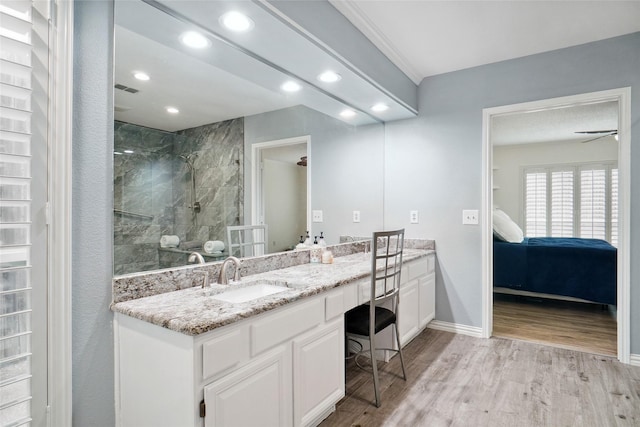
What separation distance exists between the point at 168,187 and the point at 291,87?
1289 millimetres

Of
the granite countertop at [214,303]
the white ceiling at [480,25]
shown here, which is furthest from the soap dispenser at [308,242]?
the white ceiling at [480,25]

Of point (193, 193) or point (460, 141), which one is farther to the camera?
point (460, 141)

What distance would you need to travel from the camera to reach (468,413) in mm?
2055

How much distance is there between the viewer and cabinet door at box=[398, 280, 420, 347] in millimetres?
2793

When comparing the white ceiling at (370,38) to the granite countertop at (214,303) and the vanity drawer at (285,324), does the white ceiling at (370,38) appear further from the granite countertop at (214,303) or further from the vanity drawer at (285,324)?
the vanity drawer at (285,324)

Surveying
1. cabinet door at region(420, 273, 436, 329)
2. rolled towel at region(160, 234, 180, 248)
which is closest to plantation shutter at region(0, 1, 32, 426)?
rolled towel at region(160, 234, 180, 248)

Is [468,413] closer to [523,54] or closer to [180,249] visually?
[180,249]

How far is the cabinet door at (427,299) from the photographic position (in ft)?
10.5

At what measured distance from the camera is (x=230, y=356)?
1.36 metres

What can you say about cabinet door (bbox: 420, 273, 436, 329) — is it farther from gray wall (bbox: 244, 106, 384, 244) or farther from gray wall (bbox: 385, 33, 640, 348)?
gray wall (bbox: 244, 106, 384, 244)

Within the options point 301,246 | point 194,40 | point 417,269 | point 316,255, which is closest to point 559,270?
point 417,269

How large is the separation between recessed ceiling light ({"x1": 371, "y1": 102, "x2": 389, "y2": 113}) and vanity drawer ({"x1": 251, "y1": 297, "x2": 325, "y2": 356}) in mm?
2059

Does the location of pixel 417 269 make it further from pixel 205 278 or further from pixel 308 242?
pixel 205 278

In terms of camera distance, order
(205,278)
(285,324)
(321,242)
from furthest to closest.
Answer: (321,242) → (205,278) → (285,324)
